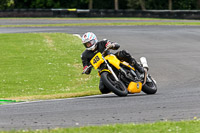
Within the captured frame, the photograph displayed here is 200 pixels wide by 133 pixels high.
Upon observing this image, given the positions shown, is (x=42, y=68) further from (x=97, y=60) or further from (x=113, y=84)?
(x=113, y=84)

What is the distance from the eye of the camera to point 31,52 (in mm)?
23531

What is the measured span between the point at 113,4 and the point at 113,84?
5114cm

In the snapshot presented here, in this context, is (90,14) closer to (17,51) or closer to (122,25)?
(122,25)

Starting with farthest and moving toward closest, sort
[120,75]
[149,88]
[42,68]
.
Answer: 1. [42,68]
2. [149,88]
3. [120,75]

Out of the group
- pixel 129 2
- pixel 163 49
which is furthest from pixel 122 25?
pixel 129 2

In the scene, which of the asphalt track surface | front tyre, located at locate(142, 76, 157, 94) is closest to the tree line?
the asphalt track surface

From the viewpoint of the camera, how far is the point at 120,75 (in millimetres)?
11188

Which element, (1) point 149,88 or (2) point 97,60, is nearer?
(2) point 97,60

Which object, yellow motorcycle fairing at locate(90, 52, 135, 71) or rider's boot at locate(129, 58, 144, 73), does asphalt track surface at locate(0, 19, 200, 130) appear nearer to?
rider's boot at locate(129, 58, 144, 73)

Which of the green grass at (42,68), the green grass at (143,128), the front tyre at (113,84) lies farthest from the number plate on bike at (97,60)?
the green grass at (143,128)

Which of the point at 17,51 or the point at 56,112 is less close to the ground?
the point at 56,112

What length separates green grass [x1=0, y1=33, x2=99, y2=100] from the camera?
14135 millimetres

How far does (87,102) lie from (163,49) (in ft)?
45.8

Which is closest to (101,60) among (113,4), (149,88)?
(149,88)
